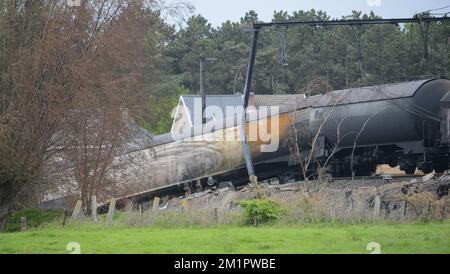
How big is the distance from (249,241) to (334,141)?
15.8 m

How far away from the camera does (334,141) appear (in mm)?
27125

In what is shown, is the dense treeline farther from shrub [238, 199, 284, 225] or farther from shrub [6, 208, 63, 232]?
shrub [238, 199, 284, 225]

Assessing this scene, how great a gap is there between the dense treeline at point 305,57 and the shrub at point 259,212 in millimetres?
9225

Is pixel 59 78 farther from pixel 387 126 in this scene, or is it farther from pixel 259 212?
pixel 387 126

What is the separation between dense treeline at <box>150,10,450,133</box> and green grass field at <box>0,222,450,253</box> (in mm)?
12120

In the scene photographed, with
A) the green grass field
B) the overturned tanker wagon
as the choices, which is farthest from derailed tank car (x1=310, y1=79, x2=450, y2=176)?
the green grass field

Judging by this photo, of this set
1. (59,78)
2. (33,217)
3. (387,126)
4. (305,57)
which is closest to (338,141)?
(387,126)

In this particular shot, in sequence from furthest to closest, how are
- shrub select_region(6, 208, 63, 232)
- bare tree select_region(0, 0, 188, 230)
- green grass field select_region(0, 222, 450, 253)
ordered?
shrub select_region(6, 208, 63, 232), bare tree select_region(0, 0, 188, 230), green grass field select_region(0, 222, 450, 253)

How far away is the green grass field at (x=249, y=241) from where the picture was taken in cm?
1056

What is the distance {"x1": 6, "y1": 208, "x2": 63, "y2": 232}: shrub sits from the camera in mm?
20391
